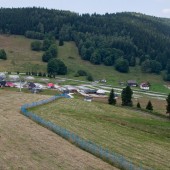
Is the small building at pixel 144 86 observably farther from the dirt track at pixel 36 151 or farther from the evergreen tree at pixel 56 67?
the dirt track at pixel 36 151

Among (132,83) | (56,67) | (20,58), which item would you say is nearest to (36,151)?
(132,83)

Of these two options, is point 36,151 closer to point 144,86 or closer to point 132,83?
point 144,86

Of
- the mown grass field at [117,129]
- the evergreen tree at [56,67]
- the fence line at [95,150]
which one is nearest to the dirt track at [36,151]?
the fence line at [95,150]

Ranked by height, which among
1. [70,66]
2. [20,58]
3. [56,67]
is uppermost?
[20,58]

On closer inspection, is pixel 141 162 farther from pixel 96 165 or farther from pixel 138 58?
pixel 138 58

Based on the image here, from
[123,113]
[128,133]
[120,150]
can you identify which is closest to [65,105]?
[123,113]

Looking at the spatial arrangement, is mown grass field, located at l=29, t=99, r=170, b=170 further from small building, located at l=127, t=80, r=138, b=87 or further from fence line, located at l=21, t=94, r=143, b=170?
small building, located at l=127, t=80, r=138, b=87
